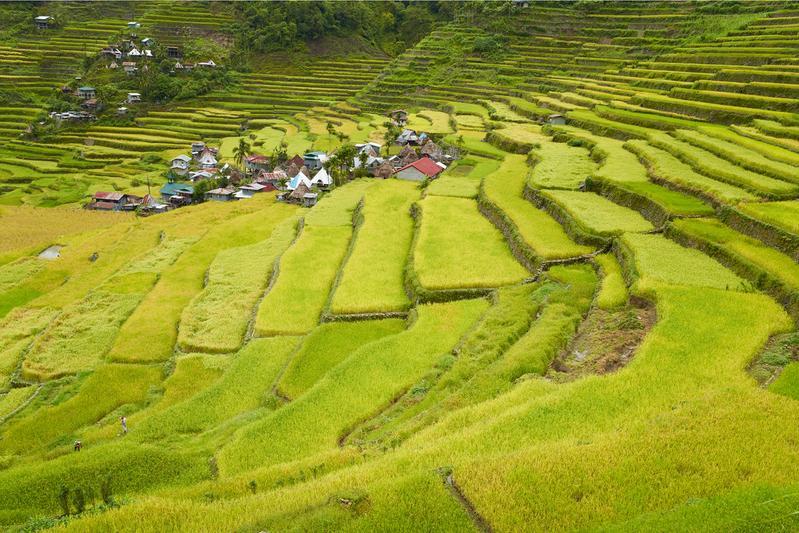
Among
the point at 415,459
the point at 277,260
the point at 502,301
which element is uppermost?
the point at 415,459

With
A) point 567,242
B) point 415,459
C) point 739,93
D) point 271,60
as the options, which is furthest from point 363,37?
point 415,459

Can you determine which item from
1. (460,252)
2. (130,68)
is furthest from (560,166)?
(130,68)

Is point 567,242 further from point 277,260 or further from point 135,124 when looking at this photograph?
point 135,124

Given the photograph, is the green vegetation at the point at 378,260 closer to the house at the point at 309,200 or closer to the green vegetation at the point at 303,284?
the green vegetation at the point at 303,284

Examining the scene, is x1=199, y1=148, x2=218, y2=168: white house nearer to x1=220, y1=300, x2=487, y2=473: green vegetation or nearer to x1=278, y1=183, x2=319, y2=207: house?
x1=278, y1=183, x2=319, y2=207: house

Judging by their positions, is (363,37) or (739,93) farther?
(363,37)

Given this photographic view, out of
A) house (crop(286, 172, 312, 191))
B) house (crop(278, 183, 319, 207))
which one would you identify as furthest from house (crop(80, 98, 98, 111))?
house (crop(278, 183, 319, 207))

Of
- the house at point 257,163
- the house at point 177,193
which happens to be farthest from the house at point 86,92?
the house at point 177,193
